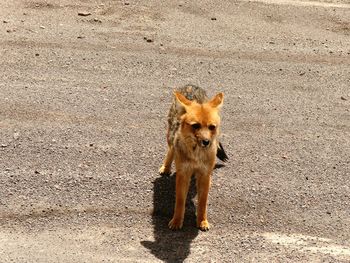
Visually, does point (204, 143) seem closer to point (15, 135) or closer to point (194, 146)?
point (194, 146)

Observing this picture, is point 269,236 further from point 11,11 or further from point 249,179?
point 11,11

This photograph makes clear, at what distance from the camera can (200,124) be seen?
269 inches

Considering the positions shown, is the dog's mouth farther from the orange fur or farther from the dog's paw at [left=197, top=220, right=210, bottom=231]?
the dog's paw at [left=197, top=220, right=210, bottom=231]

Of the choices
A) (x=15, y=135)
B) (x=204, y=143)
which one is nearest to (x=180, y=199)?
(x=204, y=143)

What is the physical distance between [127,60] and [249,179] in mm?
4415

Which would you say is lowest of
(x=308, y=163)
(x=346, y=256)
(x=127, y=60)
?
(x=346, y=256)

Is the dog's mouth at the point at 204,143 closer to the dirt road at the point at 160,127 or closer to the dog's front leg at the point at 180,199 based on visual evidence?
the dog's front leg at the point at 180,199

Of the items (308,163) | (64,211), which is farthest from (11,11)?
(308,163)

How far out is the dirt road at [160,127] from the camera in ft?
24.1

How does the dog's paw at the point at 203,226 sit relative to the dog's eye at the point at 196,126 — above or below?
below

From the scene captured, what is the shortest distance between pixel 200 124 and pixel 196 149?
1.38 feet

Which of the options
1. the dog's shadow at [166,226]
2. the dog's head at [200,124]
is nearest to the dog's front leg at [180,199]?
the dog's shadow at [166,226]

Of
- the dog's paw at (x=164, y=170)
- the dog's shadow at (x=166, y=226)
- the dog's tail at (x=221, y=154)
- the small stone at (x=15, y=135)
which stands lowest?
the dog's shadow at (x=166, y=226)

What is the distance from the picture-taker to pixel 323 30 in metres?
13.6
